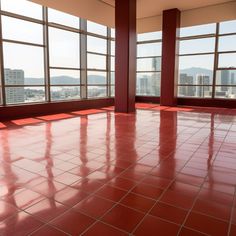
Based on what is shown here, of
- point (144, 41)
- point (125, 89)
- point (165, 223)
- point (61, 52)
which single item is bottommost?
point (165, 223)

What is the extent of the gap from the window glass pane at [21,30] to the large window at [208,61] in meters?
6.60

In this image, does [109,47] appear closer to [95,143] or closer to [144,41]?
[144,41]

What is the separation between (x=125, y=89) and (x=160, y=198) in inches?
254

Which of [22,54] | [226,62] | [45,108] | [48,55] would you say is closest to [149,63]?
[226,62]

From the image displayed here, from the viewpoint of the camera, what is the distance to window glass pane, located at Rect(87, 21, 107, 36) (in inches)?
395

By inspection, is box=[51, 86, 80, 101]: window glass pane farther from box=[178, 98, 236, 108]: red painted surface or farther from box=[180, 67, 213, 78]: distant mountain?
box=[180, 67, 213, 78]: distant mountain

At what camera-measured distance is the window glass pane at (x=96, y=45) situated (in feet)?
33.2

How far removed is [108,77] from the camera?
11.4 meters

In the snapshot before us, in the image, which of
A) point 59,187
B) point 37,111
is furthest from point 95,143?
point 37,111

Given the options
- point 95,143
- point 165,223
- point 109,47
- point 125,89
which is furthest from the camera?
point 109,47

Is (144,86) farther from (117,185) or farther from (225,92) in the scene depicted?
(117,185)

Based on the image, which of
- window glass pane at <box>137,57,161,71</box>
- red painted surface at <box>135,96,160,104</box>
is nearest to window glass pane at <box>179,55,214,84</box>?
window glass pane at <box>137,57,161,71</box>

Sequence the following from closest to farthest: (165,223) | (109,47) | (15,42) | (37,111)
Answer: (165,223)
(15,42)
(37,111)
(109,47)

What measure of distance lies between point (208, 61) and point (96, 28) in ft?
Result: 17.6
